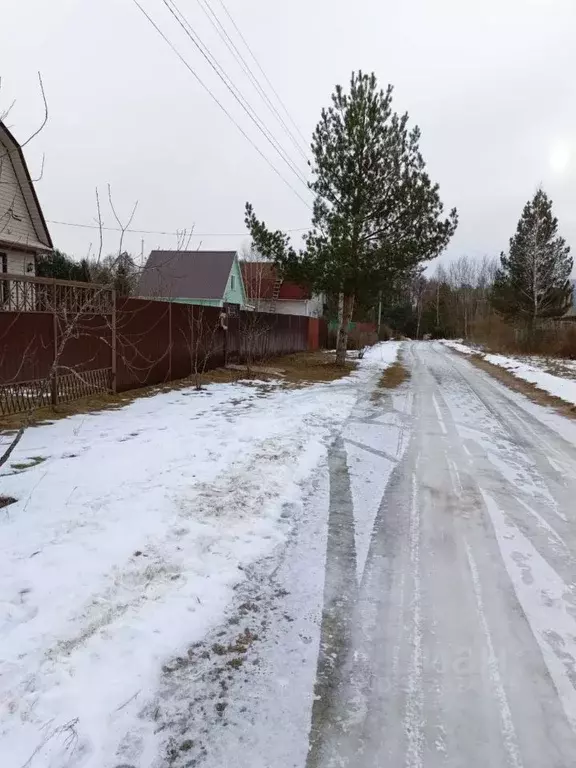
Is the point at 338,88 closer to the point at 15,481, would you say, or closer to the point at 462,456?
the point at 462,456

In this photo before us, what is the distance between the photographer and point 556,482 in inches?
231

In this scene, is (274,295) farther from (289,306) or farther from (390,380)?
(390,380)

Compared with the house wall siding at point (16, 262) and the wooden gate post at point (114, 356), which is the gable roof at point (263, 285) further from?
the wooden gate post at point (114, 356)

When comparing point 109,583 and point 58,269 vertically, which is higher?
point 58,269

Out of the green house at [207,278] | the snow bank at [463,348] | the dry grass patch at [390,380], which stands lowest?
the snow bank at [463,348]

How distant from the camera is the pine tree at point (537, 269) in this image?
1259 inches

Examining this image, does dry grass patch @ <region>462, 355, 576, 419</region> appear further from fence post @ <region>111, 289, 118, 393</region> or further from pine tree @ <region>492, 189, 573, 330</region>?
pine tree @ <region>492, 189, 573, 330</region>

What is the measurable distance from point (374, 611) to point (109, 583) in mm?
1655

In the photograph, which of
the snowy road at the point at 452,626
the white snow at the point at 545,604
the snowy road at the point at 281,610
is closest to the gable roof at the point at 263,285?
the snowy road at the point at 281,610

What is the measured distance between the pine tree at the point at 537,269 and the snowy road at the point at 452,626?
2891cm

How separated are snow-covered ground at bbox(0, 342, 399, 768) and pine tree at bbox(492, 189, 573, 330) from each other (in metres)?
29.3

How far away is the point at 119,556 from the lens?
360cm

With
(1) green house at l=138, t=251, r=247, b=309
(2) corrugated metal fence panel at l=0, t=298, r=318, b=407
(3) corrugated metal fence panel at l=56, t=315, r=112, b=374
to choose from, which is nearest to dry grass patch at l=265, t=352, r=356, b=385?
(2) corrugated metal fence panel at l=0, t=298, r=318, b=407

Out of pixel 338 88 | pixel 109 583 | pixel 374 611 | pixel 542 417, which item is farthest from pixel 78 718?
pixel 338 88
